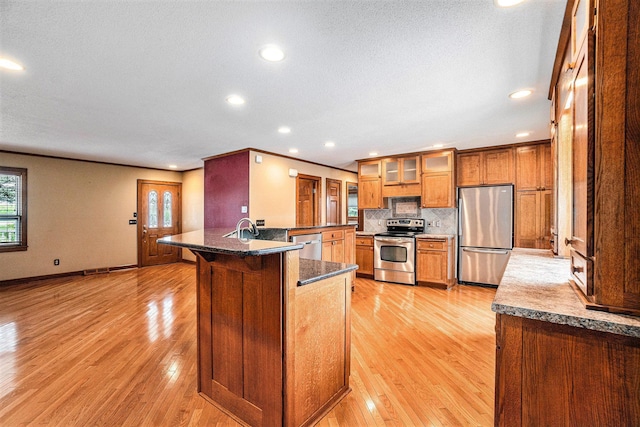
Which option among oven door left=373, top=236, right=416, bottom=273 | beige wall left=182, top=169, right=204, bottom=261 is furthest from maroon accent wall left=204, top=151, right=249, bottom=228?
oven door left=373, top=236, right=416, bottom=273

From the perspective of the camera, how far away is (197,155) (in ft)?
17.8

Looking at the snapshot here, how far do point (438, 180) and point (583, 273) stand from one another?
13.9ft

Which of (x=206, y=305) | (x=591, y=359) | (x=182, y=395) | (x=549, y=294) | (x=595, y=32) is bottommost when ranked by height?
(x=182, y=395)

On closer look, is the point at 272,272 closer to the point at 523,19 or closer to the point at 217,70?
the point at 217,70

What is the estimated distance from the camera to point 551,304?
1030 millimetres

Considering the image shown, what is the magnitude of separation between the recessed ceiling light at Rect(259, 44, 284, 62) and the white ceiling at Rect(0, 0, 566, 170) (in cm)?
6

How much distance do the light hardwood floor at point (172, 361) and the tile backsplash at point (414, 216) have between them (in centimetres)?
136

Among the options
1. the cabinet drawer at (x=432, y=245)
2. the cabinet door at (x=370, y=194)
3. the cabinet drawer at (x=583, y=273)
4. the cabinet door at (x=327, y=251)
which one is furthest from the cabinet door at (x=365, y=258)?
the cabinet drawer at (x=583, y=273)

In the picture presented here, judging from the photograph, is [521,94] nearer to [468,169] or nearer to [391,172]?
[468,169]

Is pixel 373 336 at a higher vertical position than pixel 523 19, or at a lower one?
lower

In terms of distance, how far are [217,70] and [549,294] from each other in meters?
2.41

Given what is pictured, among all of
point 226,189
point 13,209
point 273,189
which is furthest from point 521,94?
point 13,209

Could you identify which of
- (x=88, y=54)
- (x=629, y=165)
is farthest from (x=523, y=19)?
(x=88, y=54)

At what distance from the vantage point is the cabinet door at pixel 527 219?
180 inches
